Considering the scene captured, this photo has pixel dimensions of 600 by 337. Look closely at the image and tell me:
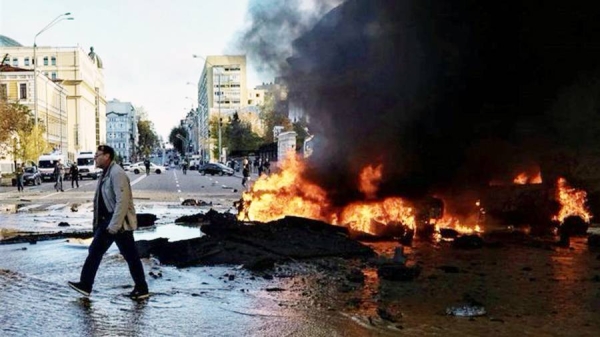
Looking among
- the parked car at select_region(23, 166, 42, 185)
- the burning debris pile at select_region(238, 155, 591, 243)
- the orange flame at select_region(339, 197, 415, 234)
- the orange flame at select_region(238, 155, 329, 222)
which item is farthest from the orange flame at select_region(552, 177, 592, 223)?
the parked car at select_region(23, 166, 42, 185)

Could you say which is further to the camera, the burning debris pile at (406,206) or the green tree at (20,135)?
the green tree at (20,135)

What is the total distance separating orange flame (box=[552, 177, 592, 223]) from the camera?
15547 millimetres

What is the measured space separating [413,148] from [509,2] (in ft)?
12.6

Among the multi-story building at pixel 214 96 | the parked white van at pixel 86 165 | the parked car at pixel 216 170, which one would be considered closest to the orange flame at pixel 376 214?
the parked white van at pixel 86 165

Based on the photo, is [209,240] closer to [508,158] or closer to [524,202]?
[524,202]

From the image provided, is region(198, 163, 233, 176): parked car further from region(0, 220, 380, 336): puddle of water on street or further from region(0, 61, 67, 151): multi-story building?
region(0, 220, 380, 336): puddle of water on street

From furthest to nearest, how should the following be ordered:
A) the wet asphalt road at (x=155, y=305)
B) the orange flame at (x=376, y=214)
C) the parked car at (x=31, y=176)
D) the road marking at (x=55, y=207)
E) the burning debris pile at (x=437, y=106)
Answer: the parked car at (x=31, y=176)
the road marking at (x=55, y=207)
the burning debris pile at (x=437, y=106)
the orange flame at (x=376, y=214)
the wet asphalt road at (x=155, y=305)

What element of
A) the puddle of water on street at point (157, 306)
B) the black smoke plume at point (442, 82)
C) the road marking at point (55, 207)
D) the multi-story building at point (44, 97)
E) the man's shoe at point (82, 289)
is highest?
the multi-story building at point (44, 97)

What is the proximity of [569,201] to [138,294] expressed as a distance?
37.7 ft

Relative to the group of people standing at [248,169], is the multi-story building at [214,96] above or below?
above

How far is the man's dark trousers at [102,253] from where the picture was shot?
762cm

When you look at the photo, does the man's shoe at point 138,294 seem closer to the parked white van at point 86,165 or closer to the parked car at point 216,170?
the parked white van at point 86,165

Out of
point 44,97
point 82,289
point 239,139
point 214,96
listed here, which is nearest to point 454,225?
point 82,289

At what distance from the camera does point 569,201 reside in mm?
15742
